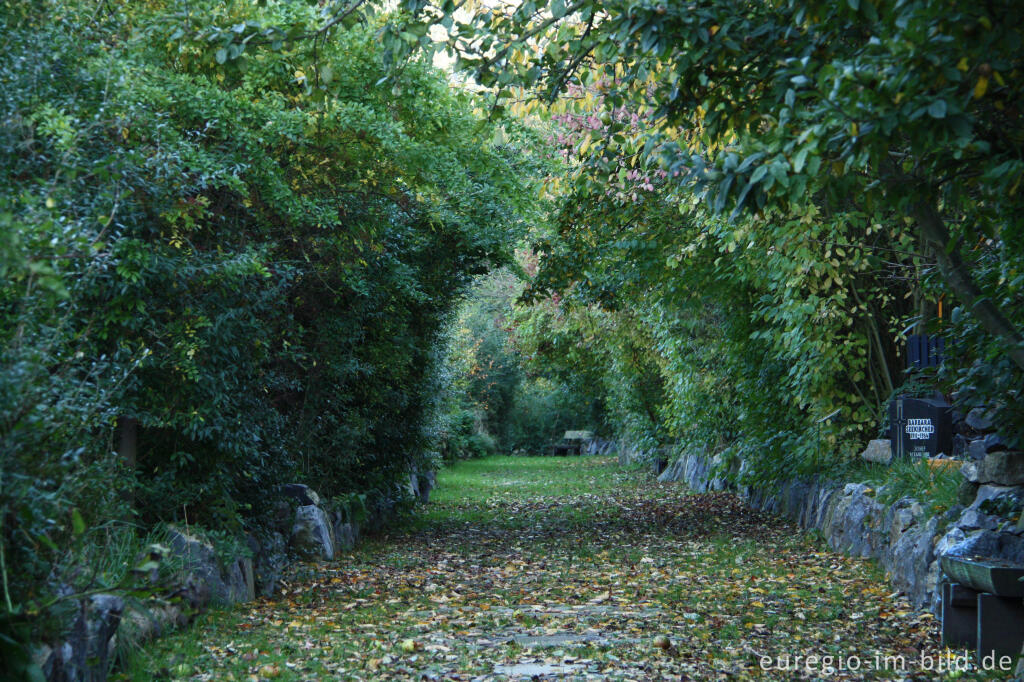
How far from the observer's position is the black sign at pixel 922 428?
32.7 feet

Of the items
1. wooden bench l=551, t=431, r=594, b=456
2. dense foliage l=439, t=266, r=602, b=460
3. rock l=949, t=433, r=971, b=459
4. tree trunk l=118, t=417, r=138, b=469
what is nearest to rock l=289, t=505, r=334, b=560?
tree trunk l=118, t=417, r=138, b=469

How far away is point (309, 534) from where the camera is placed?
10.5 m

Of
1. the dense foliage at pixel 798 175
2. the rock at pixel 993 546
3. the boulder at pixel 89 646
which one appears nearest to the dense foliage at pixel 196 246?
the boulder at pixel 89 646

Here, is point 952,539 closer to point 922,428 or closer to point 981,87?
point 981,87

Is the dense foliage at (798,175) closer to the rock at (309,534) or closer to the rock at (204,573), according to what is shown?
the rock at (204,573)

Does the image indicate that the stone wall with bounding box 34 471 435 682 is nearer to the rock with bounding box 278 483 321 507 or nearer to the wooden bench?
the rock with bounding box 278 483 321 507

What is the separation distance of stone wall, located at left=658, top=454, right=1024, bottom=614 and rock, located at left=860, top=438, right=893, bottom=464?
0.43 metres

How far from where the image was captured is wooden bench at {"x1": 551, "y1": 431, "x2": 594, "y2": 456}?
4428 cm

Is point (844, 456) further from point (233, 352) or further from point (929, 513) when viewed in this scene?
point (233, 352)

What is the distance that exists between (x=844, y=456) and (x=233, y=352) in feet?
25.3

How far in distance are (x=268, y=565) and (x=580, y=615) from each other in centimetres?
307

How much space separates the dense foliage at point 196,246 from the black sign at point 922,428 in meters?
4.88

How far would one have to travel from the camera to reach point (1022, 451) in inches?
250

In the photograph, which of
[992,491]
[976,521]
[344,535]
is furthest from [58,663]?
[344,535]
